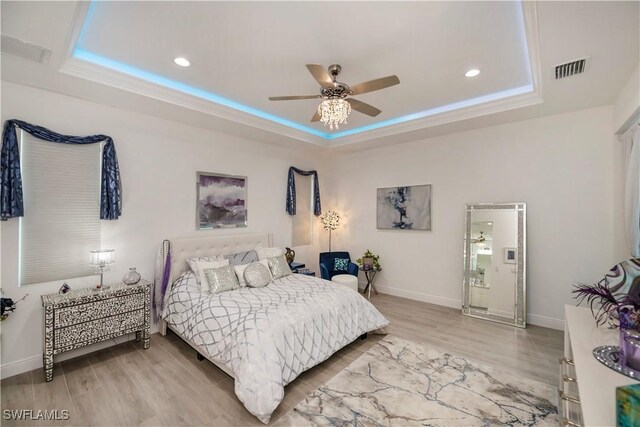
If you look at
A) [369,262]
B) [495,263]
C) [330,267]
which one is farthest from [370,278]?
[495,263]

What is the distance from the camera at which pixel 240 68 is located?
109 inches

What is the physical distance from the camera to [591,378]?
137cm

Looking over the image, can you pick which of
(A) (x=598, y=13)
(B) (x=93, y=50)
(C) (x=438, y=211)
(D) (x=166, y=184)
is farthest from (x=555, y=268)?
(B) (x=93, y=50)

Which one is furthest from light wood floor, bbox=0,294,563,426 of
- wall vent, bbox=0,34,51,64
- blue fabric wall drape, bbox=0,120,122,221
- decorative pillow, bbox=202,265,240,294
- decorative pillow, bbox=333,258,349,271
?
wall vent, bbox=0,34,51,64

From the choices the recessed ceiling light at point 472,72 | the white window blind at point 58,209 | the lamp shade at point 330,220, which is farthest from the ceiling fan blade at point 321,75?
the lamp shade at point 330,220

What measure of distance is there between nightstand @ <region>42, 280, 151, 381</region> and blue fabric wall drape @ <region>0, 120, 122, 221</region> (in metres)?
0.86

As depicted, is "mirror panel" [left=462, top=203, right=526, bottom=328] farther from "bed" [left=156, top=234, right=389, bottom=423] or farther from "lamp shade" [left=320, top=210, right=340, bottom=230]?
"lamp shade" [left=320, top=210, right=340, bottom=230]

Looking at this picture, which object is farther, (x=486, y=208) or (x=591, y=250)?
(x=486, y=208)

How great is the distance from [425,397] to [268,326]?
147cm

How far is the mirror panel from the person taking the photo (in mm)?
3824

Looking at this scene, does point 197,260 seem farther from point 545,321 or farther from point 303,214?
point 545,321

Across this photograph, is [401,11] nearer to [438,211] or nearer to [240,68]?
[240,68]

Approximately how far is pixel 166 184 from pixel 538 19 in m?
4.12

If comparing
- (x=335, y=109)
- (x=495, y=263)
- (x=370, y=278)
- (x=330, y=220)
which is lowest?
(x=370, y=278)
